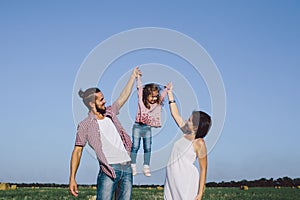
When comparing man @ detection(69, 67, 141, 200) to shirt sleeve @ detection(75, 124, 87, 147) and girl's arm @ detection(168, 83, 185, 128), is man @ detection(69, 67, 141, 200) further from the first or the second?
girl's arm @ detection(168, 83, 185, 128)

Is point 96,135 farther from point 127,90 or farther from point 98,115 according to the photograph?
point 127,90

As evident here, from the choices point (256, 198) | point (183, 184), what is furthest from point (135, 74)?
point (256, 198)

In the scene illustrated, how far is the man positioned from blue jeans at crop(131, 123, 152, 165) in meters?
1.25

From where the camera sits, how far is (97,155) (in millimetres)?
7984

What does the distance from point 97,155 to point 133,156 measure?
1.59 m

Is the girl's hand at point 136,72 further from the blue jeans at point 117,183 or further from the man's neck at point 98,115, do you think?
the blue jeans at point 117,183

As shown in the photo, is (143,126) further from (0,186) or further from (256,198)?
(0,186)

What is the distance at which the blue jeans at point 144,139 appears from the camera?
9.35 meters

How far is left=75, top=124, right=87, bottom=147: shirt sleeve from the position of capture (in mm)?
8031

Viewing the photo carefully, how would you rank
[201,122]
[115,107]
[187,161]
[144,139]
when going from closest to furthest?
1. [115,107]
2. [201,122]
3. [187,161]
4. [144,139]

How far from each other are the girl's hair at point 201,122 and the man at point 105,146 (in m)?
1.12

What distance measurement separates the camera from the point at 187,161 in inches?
342

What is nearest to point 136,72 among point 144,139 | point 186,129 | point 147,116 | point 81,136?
point 147,116

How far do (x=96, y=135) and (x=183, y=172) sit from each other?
167 centimetres
